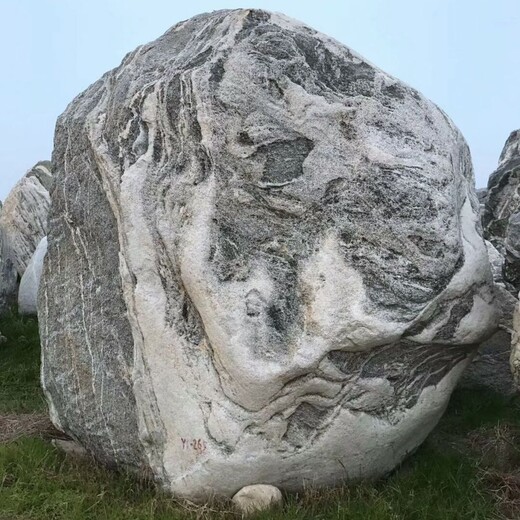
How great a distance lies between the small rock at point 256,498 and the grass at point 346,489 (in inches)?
1.8

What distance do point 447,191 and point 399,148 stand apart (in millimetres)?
270

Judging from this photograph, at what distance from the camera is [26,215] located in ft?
33.0

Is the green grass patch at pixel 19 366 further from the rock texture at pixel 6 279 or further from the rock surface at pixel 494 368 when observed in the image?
the rock surface at pixel 494 368

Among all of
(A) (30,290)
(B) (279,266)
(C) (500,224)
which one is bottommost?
(A) (30,290)

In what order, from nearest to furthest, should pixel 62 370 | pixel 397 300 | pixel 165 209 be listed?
pixel 397 300, pixel 165 209, pixel 62 370

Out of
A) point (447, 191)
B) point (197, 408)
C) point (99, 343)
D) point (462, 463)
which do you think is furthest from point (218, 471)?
point (447, 191)

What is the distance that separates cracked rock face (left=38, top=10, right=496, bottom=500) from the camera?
3.37m

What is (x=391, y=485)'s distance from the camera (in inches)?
146

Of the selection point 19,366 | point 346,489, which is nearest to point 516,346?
point 346,489

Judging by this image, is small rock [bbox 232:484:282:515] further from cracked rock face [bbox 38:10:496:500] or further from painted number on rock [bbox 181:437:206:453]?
painted number on rock [bbox 181:437:206:453]

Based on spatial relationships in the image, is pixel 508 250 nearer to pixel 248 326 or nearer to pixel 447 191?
pixel 447 191

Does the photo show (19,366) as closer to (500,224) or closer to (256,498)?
(256,498)

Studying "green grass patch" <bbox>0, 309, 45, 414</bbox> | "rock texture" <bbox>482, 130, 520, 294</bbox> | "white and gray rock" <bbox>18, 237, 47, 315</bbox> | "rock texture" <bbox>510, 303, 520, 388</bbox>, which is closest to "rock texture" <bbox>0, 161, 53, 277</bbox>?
"white and gray rock" <bbox>18, 237, 47, 315</bbox>

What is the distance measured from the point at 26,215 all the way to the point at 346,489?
7.38 meters
